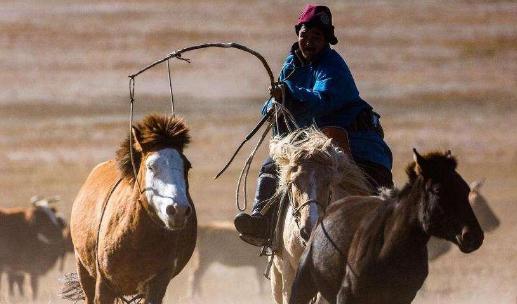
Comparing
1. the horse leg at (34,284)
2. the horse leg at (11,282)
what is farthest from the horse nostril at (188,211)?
the horse leg at (11,282)

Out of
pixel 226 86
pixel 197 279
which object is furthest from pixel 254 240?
pixel 226 86

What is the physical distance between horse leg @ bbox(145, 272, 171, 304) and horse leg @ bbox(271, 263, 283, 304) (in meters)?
0.83

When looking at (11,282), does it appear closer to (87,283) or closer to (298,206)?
(87,283)

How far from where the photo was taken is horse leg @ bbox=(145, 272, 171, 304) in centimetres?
1179

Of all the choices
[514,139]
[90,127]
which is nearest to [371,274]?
[514,139]

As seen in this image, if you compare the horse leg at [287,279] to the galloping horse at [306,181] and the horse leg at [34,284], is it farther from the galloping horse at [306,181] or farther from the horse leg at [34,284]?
the horse leg at [34,284]

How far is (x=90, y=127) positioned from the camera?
1726 inches

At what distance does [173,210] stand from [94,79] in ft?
138

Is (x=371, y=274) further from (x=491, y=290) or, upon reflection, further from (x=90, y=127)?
(x=90, y=127)

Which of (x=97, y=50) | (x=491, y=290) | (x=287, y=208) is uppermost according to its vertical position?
(x=287, y=208)

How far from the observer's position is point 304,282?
34.4 ft

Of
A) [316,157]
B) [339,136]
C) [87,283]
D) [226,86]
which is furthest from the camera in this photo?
[226,86]

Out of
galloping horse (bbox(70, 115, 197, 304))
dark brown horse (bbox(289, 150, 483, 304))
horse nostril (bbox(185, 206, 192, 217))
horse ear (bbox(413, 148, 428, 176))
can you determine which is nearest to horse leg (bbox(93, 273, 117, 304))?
galloping horse (bbox(70, 115, 197, 304))

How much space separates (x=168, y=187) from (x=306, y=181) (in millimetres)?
838
